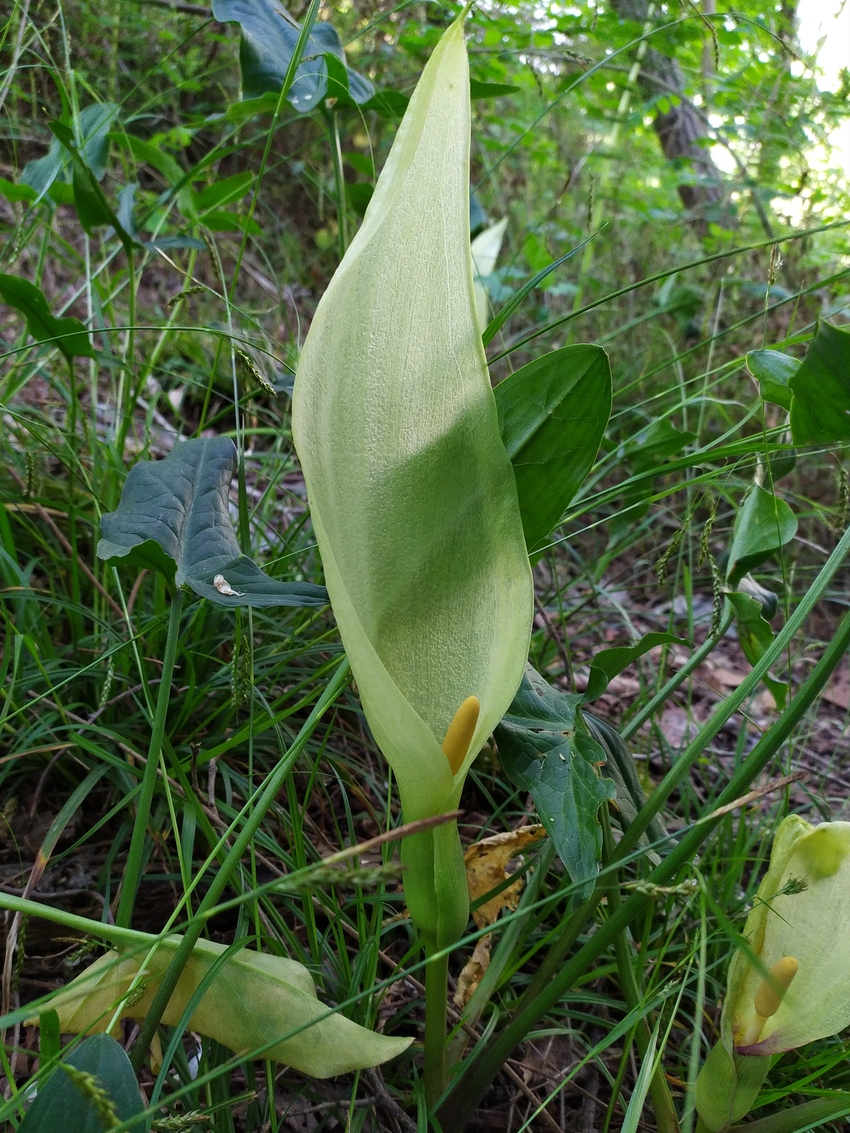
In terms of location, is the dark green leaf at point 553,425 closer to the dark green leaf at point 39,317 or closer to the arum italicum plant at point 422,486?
the arum italicum plant at point 422,486

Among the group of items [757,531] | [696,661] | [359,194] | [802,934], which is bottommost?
[802,934]

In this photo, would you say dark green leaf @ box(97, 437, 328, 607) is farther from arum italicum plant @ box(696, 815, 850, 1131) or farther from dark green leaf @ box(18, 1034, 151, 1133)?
arum italicum plant @ box(696, 815, 850, 1131)

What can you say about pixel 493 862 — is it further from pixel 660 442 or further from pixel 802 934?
pixel 660 442

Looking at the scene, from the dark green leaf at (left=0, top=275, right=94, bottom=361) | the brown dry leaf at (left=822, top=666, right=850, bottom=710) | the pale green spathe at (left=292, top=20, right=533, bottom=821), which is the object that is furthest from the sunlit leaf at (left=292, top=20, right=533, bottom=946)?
the brown dry leaf at (left=822, top=666, right=850, bottom=710)

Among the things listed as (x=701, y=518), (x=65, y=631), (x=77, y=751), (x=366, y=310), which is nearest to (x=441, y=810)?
(x=366, y=310)

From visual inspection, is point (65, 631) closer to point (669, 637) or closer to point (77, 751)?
point (77, 751)

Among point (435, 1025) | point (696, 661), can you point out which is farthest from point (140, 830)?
point (696, 661)
